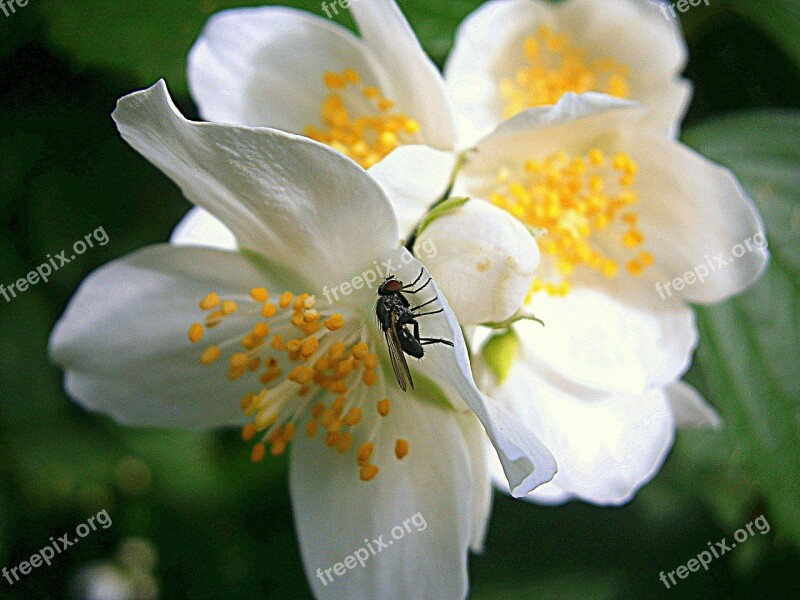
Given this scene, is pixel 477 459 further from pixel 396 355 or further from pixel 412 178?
pixel 412 178

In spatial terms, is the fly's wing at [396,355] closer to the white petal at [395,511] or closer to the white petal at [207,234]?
the white petal at [395,511]

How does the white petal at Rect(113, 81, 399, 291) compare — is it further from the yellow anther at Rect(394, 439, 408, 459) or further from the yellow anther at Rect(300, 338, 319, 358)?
the yellow anther at Rect(394, 439, 408, 459)

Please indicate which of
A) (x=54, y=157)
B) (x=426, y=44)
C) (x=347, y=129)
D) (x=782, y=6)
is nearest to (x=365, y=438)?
(x=347, y=129)

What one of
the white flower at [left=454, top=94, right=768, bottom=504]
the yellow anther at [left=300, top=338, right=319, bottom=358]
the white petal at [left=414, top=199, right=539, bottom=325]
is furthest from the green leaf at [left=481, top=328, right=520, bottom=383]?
the yellow anther at [left=300, top=338, right=319, bottom=358]

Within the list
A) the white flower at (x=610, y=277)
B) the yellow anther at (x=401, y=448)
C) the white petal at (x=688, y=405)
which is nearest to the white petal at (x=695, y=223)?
the white flower at (x=610, y=277)

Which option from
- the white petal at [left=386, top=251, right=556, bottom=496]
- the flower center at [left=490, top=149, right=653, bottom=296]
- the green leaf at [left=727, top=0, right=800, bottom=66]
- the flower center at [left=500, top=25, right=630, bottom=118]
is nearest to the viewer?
the white petal at [left=386, top=251, right=556, bottom=496]

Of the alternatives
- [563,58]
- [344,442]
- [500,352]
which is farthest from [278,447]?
[563,58]
